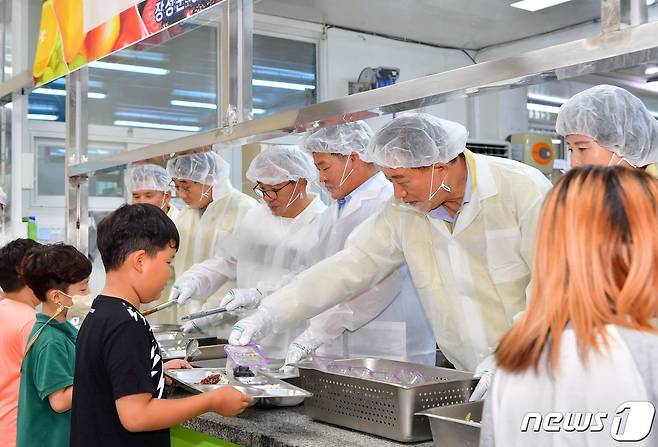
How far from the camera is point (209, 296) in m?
3.79

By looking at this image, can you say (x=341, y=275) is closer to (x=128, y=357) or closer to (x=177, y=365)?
(x=177, y=365)

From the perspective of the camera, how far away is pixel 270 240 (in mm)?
3473

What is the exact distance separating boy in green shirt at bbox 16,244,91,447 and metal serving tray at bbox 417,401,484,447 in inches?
41.6

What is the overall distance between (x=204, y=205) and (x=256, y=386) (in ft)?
6.14

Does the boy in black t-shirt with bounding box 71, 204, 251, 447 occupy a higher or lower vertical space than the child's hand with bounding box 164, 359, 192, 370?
higher

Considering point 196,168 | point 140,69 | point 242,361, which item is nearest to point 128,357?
point 242,361

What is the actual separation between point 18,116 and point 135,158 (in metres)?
2.12

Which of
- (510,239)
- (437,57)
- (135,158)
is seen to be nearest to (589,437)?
(510,239)

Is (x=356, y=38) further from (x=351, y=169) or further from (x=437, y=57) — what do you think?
(x=351, y=169)

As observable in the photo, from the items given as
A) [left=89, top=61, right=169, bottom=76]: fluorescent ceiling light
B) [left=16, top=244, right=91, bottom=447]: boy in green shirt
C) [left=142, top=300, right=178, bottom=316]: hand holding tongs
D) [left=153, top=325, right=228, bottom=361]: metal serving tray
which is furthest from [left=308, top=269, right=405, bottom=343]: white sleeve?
[left=89, top=61, right=169, bottom=76]: fluorescent ceiling light

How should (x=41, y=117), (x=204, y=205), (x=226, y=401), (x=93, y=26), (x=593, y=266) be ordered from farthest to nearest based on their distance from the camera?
1. (x=41, y=117)
2. (x=204, y=205)
3. (x=93, y=26)
4. (x=226, y=401)
5. (x=593, y=266)

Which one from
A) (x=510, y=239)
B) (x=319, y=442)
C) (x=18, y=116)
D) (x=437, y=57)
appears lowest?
(x=319, y=442)

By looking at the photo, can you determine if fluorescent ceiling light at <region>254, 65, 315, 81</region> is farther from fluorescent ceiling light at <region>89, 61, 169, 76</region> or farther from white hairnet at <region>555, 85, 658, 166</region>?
white hairnet at <region>555, 85, 658, 166</region>

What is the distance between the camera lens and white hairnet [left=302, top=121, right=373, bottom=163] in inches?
119
